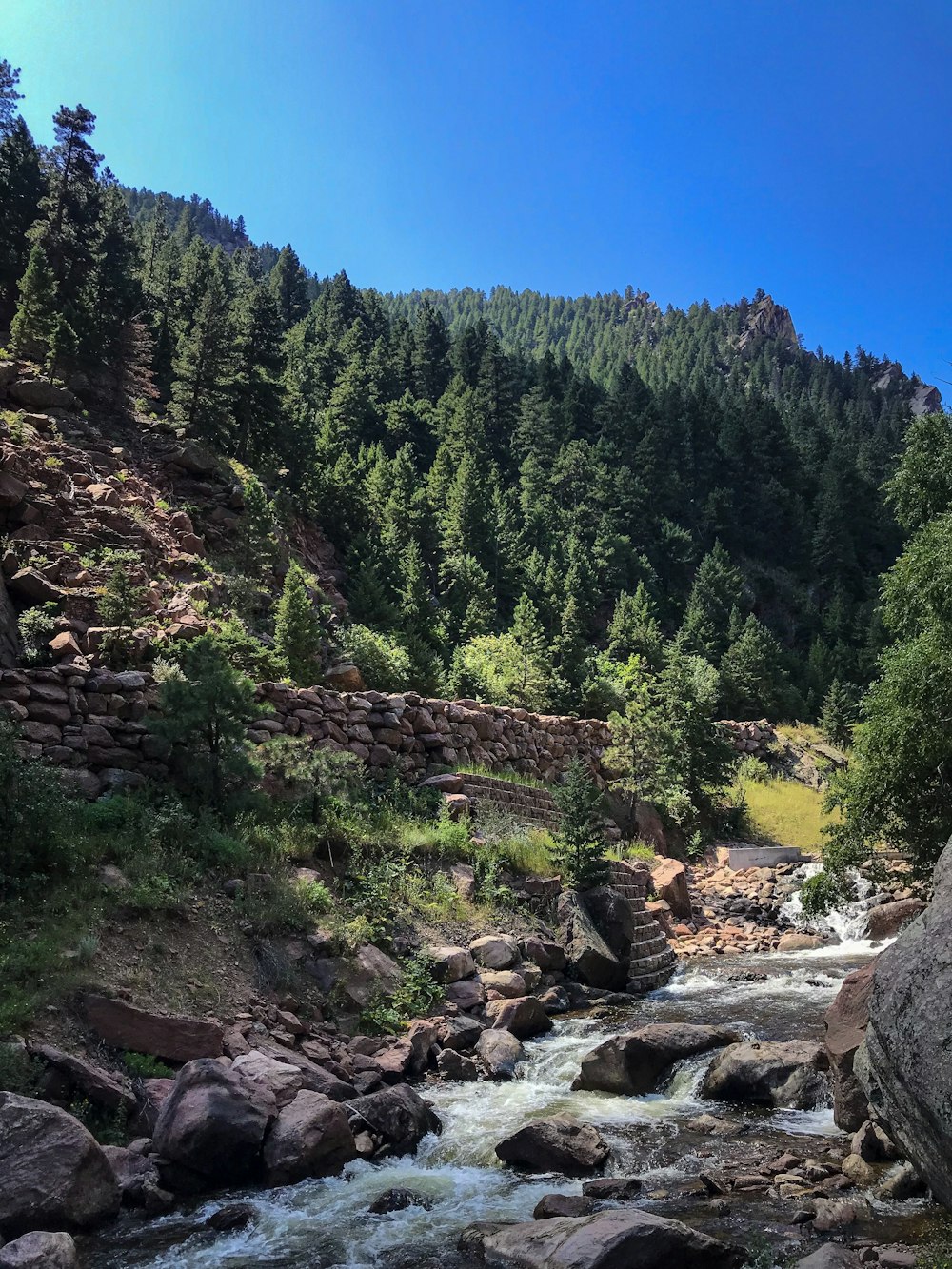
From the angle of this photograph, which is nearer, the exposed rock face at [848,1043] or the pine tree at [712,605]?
the exposed rock face at [848,1043]

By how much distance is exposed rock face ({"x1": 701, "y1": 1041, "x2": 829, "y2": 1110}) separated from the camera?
9148 millimetres

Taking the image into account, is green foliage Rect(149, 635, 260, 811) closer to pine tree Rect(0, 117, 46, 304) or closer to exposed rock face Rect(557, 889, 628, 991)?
exposed rock face Rect(557, 889, 628, 991)

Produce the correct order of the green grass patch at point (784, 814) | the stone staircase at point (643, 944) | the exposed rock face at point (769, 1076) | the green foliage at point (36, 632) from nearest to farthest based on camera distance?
the exposed rock face at point (769, 1076), the green foliage at point (36, 632), the stone staircase at point (643, 944), the green grass patch at point (784, 814)

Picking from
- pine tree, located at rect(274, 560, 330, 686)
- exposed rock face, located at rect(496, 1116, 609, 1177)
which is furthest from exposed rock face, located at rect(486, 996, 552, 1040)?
pine tree, located at rect(274, 560, 330, 686)

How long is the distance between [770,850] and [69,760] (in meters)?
22.3

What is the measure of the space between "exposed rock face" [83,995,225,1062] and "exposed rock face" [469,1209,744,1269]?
13.3 ft

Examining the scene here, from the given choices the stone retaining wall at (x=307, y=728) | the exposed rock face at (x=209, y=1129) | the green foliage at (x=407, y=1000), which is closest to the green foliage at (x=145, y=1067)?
the exposed rock face at (x=209, y=1129)

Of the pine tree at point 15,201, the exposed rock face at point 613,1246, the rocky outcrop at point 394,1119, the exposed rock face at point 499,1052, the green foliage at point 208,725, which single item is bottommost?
the exposed rock face at point 499,1052

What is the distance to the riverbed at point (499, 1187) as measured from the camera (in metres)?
6.12

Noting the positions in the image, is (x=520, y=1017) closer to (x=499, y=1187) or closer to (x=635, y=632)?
(x=499, y=1187)

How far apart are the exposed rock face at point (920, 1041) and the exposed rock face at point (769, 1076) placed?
9.20 feet

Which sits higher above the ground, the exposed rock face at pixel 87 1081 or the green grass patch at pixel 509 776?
the green grass patch at pixel 509 776

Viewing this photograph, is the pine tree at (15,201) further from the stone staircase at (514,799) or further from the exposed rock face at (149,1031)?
the exposed rock face at (149,1031)

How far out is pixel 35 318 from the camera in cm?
2988
